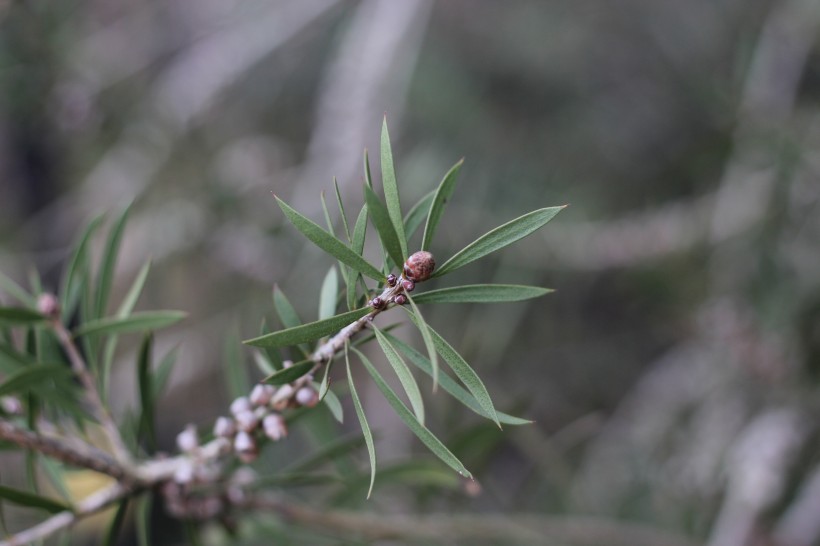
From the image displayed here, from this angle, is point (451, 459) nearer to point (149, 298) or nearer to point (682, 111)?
point (149, 298)

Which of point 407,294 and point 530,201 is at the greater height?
point 407,294

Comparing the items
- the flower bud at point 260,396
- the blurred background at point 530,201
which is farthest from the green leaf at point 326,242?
the blurred background at point 530,201

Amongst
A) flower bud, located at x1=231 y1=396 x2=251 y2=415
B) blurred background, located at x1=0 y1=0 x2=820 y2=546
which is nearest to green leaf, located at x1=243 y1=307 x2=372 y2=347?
flower bud, located at x1=231 y1=396 x2=251 y2=415

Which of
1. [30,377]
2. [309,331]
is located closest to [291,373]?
[309,331]

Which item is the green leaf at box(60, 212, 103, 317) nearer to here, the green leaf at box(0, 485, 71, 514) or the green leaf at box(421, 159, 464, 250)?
the green leaf at box(0, 485, 71, 514)

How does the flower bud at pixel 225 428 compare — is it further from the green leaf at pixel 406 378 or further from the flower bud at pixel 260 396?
the green leaf at pixel 406 378

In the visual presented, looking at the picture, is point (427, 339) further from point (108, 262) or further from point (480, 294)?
point (108, 262)
